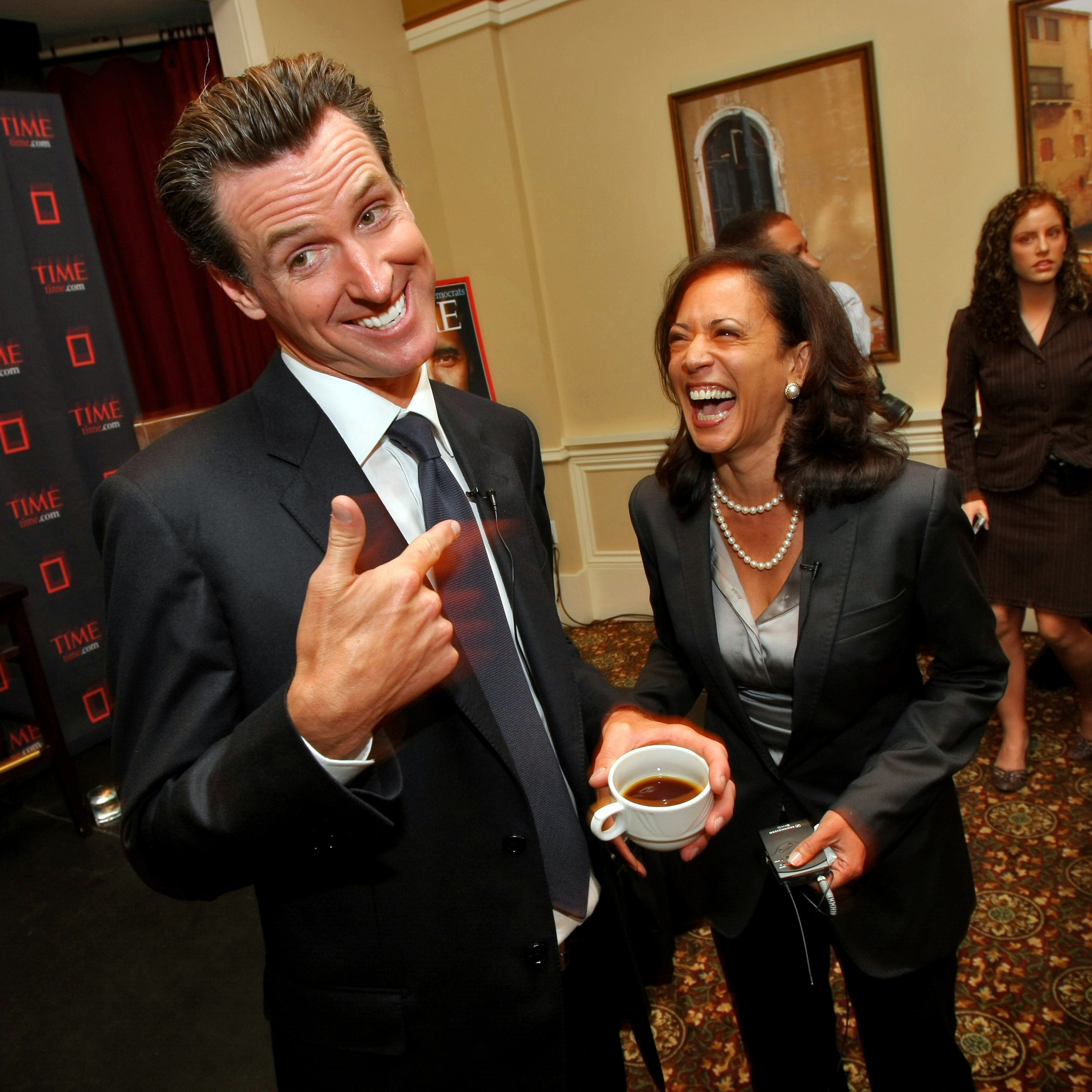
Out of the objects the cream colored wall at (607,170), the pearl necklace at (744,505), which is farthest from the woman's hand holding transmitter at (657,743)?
the cream colored wall at (607,170)

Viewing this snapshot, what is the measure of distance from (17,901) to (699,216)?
4138 mm

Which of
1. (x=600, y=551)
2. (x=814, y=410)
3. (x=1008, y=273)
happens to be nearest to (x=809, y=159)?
(x=1008, y=273)

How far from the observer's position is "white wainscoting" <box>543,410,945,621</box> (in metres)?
4.80

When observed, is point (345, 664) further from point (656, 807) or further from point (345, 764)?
point (656, 807)

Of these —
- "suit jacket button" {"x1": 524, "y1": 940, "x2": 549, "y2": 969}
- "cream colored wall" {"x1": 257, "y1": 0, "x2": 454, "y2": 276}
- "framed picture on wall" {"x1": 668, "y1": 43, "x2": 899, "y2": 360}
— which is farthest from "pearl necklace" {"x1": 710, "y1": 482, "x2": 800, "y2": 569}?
"cream colored wall" {"x1": 257, "y1": 0, "x2": 454, "y2": 276}

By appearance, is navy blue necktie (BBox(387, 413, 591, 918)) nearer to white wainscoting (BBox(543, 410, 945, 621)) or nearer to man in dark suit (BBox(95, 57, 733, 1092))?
man in dark suit (BBox(95, 57, 733, 1092))

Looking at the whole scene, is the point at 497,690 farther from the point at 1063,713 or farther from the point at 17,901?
the point at 1063,713

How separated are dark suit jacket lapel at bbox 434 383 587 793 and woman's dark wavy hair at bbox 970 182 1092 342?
2.41 meters

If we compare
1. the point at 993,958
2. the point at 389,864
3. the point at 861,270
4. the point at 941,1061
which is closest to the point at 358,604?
the point at 389,864

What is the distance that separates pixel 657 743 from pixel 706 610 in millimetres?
418

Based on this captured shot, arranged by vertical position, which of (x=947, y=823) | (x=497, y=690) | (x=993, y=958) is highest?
(x=497, y=690)

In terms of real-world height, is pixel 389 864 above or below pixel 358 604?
below

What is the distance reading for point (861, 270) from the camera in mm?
4004

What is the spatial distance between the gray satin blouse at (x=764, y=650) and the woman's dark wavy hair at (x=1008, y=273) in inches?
78.5
